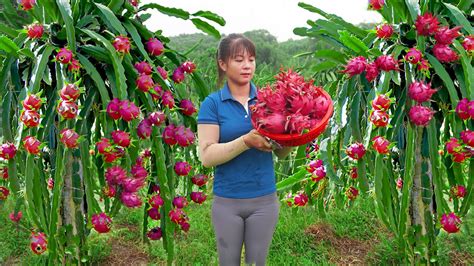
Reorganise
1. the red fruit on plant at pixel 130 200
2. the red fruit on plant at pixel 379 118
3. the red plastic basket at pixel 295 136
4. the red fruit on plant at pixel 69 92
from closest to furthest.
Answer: the red plastic basket at pixel 295 136 → the red fruit on plant at pixel 69 92 → the red fruit on plant at pixel 130 200 → the red fruit on plant at pixel 379 118

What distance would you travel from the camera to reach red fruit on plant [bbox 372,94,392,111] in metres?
1.89

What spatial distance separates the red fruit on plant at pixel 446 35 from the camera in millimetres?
2039

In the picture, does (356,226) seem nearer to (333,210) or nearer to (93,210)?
(333,210)

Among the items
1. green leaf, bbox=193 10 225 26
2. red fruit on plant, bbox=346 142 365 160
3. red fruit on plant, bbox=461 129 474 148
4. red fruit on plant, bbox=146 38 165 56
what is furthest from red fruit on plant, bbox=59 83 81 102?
red fruit on plant, bbox=461 129 474 148

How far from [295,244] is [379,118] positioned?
1608 millimetres

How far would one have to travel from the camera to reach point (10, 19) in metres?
2.50

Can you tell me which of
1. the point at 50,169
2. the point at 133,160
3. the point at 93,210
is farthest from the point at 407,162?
the point at 50,169

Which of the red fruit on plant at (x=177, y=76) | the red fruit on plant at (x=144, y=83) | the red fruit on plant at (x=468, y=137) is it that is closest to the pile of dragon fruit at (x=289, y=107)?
the red fruit on plant at (x=144, y=83)

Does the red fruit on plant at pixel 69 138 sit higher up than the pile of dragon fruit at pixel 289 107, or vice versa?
the pile of dragon fruit at pixel 289 107

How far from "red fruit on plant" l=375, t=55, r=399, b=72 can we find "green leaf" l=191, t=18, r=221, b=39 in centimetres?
72

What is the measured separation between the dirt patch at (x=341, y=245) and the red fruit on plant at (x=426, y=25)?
1.57m

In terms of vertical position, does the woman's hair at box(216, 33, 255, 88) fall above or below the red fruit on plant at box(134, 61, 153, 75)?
above

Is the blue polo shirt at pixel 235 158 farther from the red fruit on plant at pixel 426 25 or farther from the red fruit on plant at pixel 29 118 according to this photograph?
the red fruit on plant at pixel 426 25

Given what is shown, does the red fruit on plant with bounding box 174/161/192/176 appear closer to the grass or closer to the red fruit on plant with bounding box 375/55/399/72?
the red fruit on plant with bounding box 375/55/399/72
